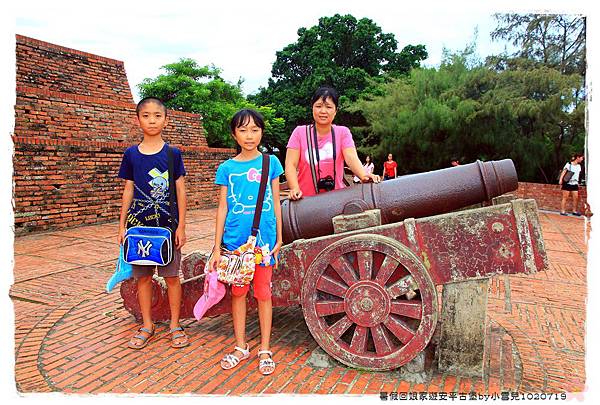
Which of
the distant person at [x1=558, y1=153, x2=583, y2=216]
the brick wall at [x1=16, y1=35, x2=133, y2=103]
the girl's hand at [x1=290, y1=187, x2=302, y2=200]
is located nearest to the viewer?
the girl's hand at [x1=290, y1=187, x2=302, y2=200]

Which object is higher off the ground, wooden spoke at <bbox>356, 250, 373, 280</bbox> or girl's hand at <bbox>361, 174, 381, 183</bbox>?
girl's hand at <bbox>361, 174, 381, 183</bbox>

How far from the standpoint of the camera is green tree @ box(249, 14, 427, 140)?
81.3ft

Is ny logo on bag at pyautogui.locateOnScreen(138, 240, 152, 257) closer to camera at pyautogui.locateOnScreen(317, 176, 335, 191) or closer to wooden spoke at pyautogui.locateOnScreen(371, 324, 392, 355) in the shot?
camera at pyautogui.locateOnScreen(317, 176, 335, 191)

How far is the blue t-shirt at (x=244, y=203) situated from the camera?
2715 millimetres

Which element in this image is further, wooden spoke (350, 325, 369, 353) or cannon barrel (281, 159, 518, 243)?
cannon barrel (281, 159, 518, 243)

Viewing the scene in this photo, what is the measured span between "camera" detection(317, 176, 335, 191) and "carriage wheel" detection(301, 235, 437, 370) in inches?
27.7

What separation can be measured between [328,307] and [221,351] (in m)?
0.86

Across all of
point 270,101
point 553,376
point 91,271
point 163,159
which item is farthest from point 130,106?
point 270,101

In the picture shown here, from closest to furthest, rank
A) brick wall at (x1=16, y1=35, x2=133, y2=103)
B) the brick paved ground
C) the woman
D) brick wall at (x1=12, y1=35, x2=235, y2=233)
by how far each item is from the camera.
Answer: the brick paved ground → the woman → brick wall at (x1=12, y1=35, x2=235, y2=233) → brick wall at (x1=16, y1=35, x2=133, y2=103)

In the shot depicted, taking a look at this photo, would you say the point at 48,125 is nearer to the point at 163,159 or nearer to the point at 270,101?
the point at 163,159

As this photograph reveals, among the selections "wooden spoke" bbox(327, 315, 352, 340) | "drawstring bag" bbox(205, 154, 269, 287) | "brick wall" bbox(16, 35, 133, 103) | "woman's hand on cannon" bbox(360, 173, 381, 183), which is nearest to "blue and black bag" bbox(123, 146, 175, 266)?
"drawstring bag" bbox(205, 154, 269, 287)

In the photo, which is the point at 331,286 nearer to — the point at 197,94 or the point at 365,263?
the point at 365,263

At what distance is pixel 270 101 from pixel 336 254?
79.8 feet

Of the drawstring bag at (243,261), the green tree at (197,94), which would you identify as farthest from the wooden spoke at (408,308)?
the green tree at (197,94)
